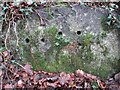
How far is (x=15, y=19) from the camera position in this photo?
164 inches

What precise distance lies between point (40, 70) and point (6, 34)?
2.08 feet

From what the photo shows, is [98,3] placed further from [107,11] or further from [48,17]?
[48,17]

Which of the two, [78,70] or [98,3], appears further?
[98,3]

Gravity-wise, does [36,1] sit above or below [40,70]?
above

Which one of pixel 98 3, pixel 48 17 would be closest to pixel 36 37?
pixel 48 17

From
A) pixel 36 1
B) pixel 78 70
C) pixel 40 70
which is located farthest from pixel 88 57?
pixel 36 1

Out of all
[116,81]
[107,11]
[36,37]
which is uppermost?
→ [107,11]

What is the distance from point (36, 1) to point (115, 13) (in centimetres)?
104

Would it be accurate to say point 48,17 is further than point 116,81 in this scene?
Yes

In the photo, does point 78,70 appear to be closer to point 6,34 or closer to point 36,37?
point 36,37

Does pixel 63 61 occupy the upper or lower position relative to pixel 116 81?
upper

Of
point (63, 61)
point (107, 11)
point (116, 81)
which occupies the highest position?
point (107, 11)

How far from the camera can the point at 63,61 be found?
13.5ft

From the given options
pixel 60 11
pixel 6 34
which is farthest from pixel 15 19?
pixel 60 11
